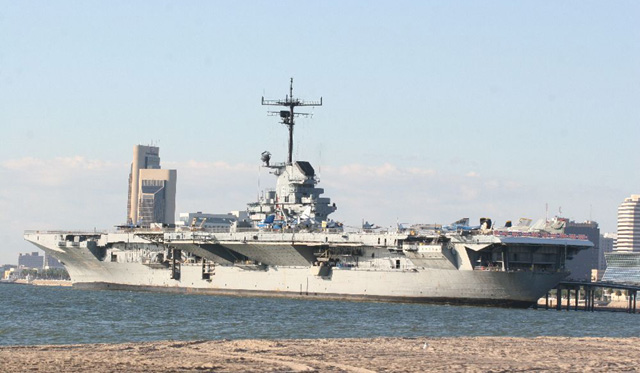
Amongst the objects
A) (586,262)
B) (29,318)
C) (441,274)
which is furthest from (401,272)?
(586,262)

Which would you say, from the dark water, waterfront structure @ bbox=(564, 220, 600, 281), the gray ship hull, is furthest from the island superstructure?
waterfront structure @ bbox=(564, 220, 600, 281)

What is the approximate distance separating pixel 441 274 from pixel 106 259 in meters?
24.7

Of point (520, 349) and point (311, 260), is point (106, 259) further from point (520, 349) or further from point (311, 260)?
point (520, 349)

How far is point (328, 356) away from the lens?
2236 cm

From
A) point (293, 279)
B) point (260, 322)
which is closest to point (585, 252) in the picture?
point (293, 279)

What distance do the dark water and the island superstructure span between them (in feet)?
5.92

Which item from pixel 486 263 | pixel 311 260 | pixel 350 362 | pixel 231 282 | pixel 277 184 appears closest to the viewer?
pixel 350 362

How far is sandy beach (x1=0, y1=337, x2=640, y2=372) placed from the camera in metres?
20.2

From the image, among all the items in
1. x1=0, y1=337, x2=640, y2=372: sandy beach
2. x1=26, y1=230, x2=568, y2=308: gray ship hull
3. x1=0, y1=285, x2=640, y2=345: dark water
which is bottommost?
x1=0, y1=285, x2=640, y2=345: dark water

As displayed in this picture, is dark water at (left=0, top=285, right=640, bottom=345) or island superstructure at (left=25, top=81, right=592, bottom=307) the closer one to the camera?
dark water at (left=0, top=285, right=640, bottom=345)

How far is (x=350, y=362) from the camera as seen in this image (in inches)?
839

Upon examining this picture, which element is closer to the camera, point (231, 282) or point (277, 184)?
point (231, 282)

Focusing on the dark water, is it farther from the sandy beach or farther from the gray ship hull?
the sandy beach

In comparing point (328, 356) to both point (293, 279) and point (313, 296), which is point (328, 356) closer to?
point (313, 296)
